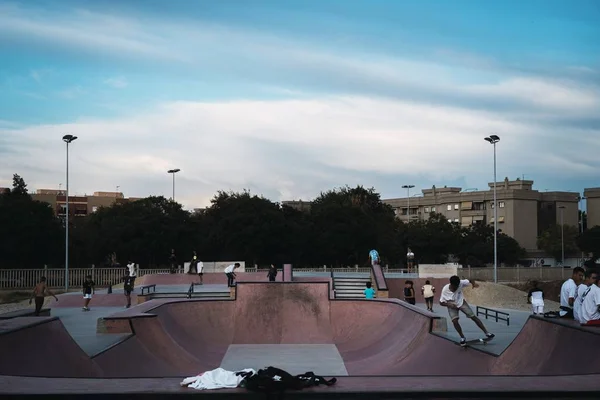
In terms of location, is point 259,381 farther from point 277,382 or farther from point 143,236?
point 143,236

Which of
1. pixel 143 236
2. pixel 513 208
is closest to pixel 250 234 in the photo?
pixel 143 236

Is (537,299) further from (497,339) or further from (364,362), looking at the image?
(364,362)

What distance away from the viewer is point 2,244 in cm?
4294

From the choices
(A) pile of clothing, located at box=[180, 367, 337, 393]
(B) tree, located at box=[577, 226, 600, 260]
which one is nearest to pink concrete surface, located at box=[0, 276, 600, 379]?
(A) pile of clothing, located at box=[180, 367, 337, 393]

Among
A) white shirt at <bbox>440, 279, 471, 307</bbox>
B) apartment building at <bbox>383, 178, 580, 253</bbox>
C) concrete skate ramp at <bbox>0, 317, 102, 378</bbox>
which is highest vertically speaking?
apartment building at <bbox>383, 178, 580, 253</bbox>

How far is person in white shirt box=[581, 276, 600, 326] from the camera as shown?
8602mm

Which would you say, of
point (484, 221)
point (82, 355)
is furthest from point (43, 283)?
point (484, 221)

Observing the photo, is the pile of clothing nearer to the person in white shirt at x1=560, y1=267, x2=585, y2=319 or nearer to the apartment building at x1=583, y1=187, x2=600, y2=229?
the person in white shirt at x1=560, y1=267, x2=585, y2=319

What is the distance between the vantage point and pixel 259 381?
5.74 metres

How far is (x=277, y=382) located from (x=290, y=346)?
474 inches

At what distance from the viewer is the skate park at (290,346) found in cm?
602

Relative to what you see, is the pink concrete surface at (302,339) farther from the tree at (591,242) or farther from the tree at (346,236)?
the tree at (591,242)

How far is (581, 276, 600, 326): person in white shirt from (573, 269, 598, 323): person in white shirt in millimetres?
134

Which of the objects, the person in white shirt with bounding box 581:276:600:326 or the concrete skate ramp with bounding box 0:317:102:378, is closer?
the concrete skate ramp with bounding box 0:317:102:378
